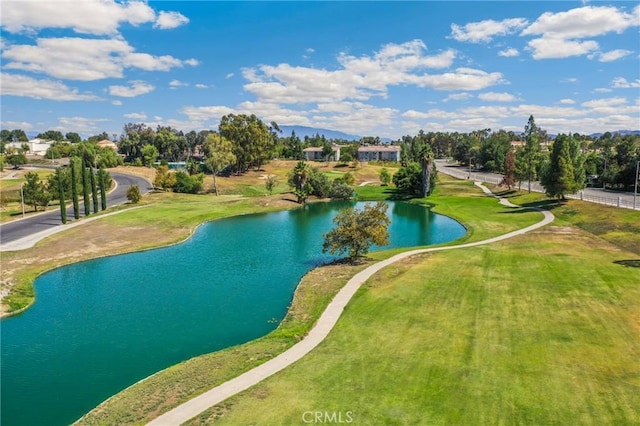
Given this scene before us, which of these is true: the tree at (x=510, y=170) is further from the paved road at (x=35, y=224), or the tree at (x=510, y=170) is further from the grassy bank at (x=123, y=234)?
the paved road at (x=35, y=224)

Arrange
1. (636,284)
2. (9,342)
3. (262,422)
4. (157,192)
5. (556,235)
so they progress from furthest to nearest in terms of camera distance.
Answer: (157,192)
(556,235)
(636,284)
(9,342)
(262,422)

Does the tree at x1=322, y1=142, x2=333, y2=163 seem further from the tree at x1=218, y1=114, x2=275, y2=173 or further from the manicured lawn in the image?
the manicured lawn

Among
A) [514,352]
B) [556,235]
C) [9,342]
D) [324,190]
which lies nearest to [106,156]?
[324,190]

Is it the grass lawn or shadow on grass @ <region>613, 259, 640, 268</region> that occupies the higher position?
shadow on grass @ <region>613, 259, 640, 268</region>

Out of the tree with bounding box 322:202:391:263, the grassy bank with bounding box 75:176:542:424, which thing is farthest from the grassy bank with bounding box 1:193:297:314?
the tree with bounding box 322:202:391:263

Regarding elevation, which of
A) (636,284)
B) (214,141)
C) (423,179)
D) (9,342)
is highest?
(214,141)

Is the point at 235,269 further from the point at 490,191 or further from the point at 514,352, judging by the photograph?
the point at 490,191
